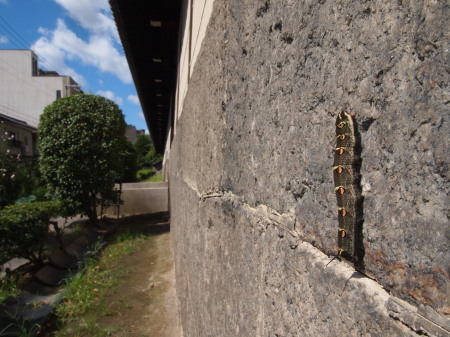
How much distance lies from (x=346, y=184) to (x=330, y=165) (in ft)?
0.30

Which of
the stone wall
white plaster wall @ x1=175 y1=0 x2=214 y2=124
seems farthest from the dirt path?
the stone wall

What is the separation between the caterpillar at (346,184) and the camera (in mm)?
722

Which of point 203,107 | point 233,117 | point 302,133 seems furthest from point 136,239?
point 302,133

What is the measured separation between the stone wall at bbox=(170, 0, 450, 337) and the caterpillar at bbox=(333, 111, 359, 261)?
2 centimetres

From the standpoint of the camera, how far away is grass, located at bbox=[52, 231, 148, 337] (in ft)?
14.7

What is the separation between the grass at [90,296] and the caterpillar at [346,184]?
14.0 ft

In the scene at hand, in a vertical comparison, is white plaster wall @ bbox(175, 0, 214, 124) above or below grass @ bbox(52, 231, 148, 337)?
above

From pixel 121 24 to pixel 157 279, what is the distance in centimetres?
417

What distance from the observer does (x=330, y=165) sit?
2.67 ft

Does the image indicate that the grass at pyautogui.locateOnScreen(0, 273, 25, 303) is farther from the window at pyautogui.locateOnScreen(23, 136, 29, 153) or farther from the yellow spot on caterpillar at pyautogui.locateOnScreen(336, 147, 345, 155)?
the window at pyautogui.locateOnScreen(23, 136, 29, 153)

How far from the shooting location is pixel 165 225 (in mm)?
11055

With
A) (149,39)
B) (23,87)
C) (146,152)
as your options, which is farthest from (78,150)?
(146,152)

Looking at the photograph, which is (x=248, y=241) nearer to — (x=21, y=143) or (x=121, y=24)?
(x=121, y=24)

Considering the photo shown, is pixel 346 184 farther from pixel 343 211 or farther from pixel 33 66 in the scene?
pixel 33 66
